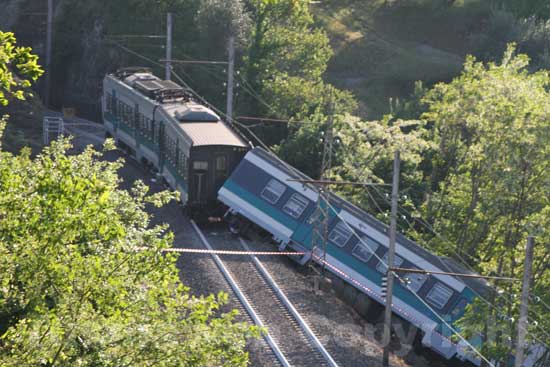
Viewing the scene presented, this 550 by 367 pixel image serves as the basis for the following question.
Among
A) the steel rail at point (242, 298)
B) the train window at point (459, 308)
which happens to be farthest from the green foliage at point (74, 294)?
the train window at point (459, 308)

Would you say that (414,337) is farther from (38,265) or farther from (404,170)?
(38,265)

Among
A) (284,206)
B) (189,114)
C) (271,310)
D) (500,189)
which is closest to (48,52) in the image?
(189,114)

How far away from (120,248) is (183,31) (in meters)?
43.4

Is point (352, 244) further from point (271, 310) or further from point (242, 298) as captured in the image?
point (242, 298)

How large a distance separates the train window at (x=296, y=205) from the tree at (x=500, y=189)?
16.3 feet

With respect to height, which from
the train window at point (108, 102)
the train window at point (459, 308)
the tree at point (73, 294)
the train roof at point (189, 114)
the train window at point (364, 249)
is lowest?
the train window at point (459, 308)

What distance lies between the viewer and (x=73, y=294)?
12328 mm

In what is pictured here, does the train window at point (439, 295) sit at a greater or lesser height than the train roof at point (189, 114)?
lesser

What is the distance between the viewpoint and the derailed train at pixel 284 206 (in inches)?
1125

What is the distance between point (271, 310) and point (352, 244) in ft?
16.8

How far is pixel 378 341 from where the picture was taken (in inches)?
1057

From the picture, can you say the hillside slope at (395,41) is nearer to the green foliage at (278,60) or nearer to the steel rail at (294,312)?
the green foliage at (278,60)

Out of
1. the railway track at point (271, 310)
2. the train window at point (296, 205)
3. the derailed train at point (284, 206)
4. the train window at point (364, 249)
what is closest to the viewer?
the railway track at point (271, 310)

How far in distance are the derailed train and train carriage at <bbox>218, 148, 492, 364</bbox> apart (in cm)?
3
